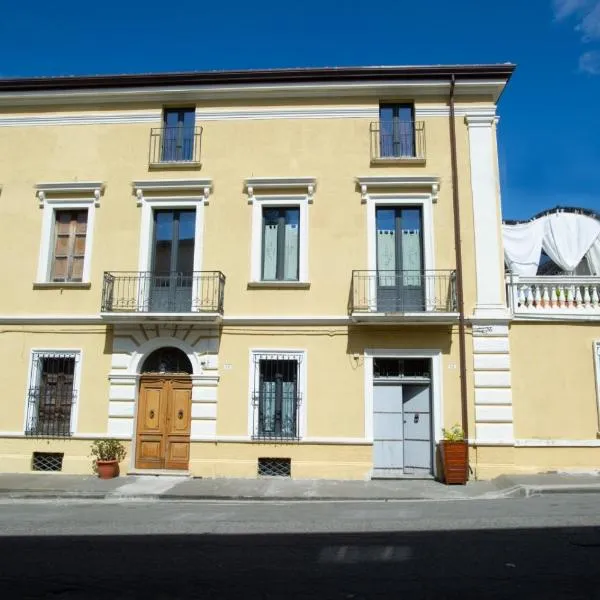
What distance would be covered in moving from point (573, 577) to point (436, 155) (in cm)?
1074

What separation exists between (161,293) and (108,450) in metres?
3.74

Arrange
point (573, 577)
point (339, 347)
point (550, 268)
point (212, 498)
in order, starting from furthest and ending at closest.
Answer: point (550, 268), point (339, 347), point (212, 498), point (573, 577)

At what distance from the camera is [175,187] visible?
14508 mm

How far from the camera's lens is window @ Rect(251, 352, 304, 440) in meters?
Result: 13.5

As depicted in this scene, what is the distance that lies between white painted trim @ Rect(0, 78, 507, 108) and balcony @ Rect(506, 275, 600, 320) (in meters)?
4.62

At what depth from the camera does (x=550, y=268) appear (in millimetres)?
16328

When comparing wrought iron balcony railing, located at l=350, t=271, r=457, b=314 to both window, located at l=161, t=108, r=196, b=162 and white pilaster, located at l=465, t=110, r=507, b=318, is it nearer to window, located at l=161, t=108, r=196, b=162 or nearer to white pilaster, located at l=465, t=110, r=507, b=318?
white pilaster, located at l=465, t=110, r=507, b=318

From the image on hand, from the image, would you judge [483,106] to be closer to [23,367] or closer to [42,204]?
[42,204]

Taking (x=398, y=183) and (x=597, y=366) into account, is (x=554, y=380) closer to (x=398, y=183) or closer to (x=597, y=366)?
(x=597, y=366)

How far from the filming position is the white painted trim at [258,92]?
14.5m

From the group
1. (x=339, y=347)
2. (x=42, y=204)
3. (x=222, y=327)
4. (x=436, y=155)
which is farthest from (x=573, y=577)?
(x=42, y=204)

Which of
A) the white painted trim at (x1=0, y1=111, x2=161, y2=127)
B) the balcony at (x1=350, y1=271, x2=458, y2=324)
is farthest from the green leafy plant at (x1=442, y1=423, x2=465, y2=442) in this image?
the white painted trim at (x1=0, y1=111, x2=161, y2=127)

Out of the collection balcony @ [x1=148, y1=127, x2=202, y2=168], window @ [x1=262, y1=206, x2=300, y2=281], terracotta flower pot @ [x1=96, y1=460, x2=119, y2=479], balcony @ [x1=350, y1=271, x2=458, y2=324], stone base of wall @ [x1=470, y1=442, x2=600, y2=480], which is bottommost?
terracotta flower pot @ [x1=96, y1=460, x2=119, y2=479]

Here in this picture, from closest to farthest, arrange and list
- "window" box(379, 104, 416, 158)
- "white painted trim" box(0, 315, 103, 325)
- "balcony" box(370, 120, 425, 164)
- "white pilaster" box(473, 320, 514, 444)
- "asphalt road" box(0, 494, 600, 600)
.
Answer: "asphalt road" box(0, 494, 600, 600) < "white pilaster" box(473, 320, 514, 444) < "white painted trim" box(0, 315, 103, 325) < "balcony" box(370, 120, 425, 164) < "window" box(379, 104, 416, 158)
